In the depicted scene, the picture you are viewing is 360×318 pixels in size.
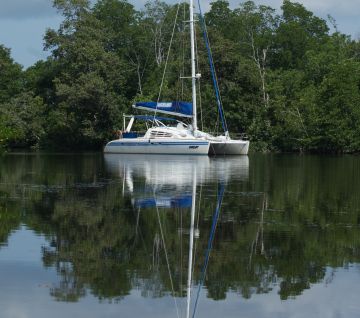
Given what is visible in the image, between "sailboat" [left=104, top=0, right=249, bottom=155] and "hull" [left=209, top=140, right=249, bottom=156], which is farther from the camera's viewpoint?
"hull" [left=209, top=140, right=249, bottom=156]

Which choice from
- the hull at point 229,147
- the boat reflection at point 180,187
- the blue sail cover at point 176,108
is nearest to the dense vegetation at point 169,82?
the blue sail cover at point 176,108

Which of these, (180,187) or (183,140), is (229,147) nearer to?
(183,140)

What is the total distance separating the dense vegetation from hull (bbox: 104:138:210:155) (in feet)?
18.9

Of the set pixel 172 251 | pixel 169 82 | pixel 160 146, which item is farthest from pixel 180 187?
pixel 169 82

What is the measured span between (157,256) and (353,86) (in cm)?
5648

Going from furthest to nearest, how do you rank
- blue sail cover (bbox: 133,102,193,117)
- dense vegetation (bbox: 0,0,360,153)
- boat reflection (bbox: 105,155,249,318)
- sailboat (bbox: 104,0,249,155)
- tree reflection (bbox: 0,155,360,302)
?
dense vegetation (bbox: 0,0,360,153), blue sail cover (bbox: 133,102,193,117), sailboat (bbox: 104,0,249,155), boat reflection (bbox: 105,155,249,318), tree reflection (bbox: 0,155,360,302)

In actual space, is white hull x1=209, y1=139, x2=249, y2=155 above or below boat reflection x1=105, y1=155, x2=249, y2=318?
above

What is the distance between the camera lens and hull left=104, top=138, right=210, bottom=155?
55938 mm

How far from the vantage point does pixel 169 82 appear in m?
74.1

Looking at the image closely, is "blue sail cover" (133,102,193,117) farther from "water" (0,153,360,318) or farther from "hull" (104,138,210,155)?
"water" (0,153,360,318)

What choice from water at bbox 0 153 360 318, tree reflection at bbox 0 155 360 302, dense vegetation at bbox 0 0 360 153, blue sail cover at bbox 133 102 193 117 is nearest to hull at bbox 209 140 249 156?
blue sail cover at bbox 133 102 193 117

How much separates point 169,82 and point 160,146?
17126 millimetres

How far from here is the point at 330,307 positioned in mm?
10766

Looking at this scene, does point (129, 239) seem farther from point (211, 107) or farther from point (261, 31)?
point (261, 31)
